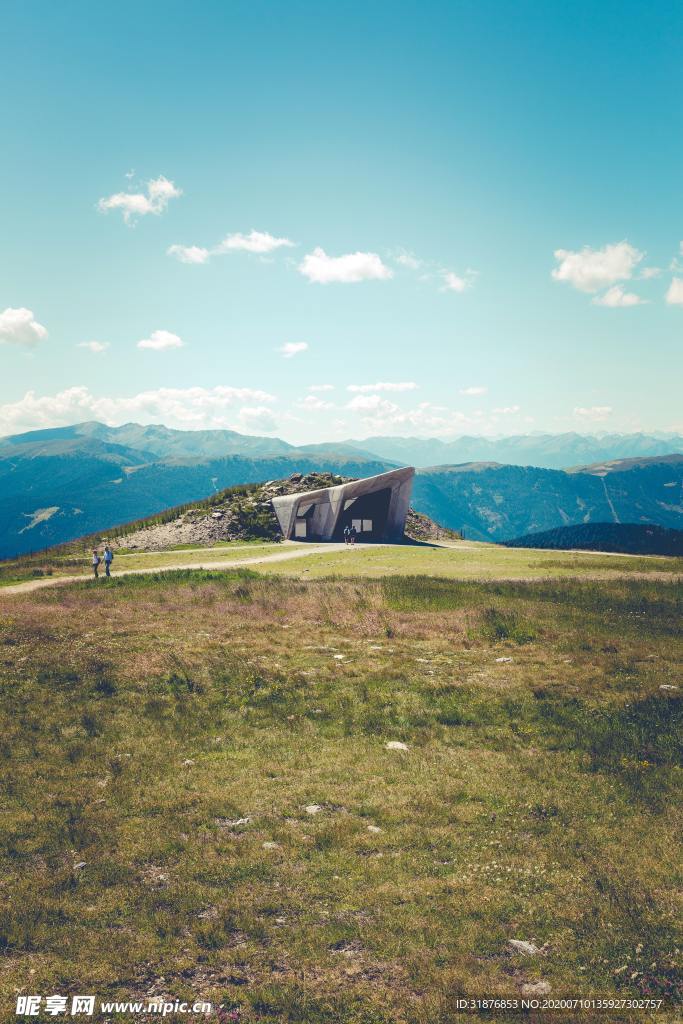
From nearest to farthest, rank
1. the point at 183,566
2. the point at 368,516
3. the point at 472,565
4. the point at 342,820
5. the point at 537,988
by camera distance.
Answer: the point at 537,988, the point at 342,820, the point at 472,565, the point at 183,566, the point at 368,516

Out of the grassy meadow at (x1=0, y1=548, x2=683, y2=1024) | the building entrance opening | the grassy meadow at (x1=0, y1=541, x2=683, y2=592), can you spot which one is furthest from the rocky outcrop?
the grassy meadow at (x1=0, y1=548, x2=683, y2=1024)

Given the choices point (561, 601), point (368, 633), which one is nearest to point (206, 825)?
point (368, 633)

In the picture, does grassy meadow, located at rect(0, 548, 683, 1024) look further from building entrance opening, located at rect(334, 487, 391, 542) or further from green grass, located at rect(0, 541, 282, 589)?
building entrance opening, located at rect(334, 487, 391, 542)

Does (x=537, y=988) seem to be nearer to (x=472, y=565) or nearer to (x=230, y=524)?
(x=472, y=565)

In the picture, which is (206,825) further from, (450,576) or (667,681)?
(450,576)

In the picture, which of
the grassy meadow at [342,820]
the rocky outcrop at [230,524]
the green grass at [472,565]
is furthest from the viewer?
the rocky outcrop at [230,524]

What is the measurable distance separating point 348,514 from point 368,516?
222 centimetres

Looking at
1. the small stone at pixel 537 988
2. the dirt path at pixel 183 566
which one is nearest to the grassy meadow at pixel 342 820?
the small stone at pixel 537 988

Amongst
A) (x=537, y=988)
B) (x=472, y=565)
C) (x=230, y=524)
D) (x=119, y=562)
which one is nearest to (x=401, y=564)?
(x=472, y=565)

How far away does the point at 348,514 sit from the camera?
58781mm

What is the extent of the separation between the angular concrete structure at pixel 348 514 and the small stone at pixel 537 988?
53.0 m

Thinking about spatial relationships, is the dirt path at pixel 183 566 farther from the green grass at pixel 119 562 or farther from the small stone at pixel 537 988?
the small stone at pixel 537 988

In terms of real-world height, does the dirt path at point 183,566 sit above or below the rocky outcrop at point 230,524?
below

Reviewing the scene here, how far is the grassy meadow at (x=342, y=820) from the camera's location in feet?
17.9
